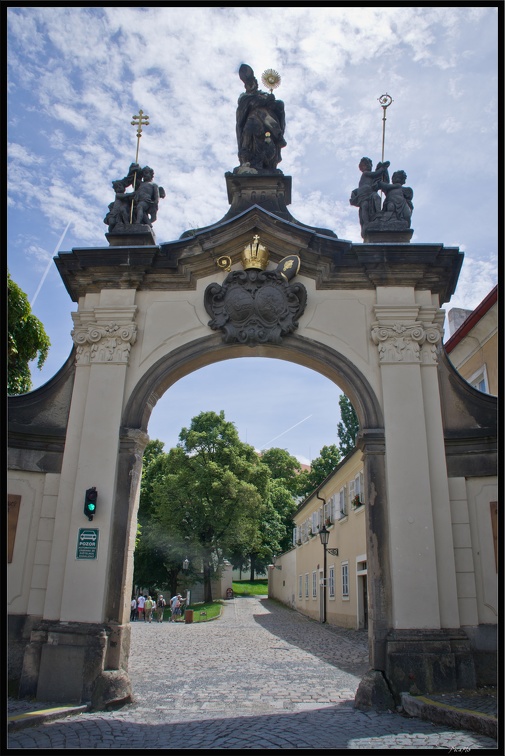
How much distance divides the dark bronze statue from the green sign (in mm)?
6286

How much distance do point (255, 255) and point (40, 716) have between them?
21.0 ft

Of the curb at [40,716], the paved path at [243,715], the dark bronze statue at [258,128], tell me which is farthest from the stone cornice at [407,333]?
the curb at [40,716]

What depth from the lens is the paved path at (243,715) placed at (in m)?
5.27

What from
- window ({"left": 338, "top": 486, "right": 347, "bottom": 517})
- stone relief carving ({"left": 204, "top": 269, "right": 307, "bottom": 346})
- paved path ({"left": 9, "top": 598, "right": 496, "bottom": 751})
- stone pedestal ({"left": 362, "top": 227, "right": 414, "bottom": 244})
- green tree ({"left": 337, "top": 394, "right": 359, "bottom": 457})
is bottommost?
paved path ({"left": 9, "top": 598, "right": 496, "bottom": 751})

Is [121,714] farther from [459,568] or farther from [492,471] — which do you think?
[492,471]

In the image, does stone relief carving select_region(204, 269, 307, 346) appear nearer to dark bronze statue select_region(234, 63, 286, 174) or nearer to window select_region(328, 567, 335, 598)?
dark bronze statue select_region(234, 63, 286, 174)

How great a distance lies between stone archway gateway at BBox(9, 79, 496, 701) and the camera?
7270mm

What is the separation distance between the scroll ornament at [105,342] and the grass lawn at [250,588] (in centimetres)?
4351

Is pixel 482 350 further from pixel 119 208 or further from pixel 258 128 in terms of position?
pixel 119 208

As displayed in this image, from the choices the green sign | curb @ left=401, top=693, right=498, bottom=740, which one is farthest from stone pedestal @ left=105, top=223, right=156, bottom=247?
curb @ left=401, top=693, right=498, bottom=740

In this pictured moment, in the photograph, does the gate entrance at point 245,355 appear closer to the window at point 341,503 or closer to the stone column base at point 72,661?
the stone column base at point 72,661

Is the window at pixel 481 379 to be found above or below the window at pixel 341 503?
above

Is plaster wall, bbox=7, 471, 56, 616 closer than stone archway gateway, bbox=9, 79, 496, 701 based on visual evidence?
No

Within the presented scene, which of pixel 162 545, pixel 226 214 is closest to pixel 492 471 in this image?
pixel 226 214
